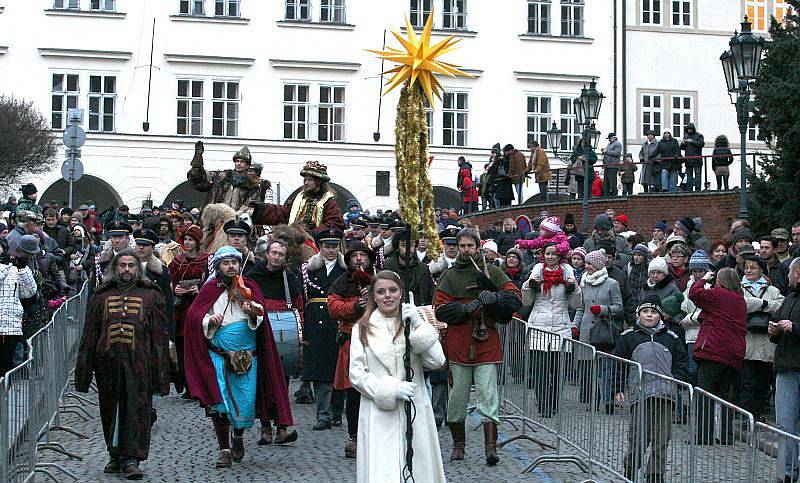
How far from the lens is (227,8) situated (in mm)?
46812

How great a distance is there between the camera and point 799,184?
22984 millimetres

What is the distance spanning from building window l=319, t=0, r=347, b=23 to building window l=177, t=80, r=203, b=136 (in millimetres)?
4501

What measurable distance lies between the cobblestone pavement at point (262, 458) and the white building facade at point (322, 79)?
101ft

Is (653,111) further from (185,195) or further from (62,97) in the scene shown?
(62,97)

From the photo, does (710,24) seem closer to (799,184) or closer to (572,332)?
(799,184)

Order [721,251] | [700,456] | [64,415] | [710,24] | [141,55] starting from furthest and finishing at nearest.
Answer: [710,24]
[141,55]
[721,251]
[64,415]
[700,456]

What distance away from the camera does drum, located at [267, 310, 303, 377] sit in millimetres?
13922

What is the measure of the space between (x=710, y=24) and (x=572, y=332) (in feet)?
120

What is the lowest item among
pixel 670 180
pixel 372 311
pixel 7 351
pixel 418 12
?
pixel 7 351

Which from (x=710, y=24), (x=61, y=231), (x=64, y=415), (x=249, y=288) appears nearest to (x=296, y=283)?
(x=249, y=288)

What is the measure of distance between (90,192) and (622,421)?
121ft

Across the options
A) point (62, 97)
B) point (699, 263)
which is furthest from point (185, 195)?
point (699, 263)

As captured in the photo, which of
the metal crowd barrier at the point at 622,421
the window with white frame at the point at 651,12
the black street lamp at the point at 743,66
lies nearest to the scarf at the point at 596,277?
the metal crowd barrier at the point at 622,421

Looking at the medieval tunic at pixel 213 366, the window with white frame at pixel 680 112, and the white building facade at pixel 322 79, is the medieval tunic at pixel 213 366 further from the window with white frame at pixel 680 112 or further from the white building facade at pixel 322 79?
the window with white frame at pixel 680 112
